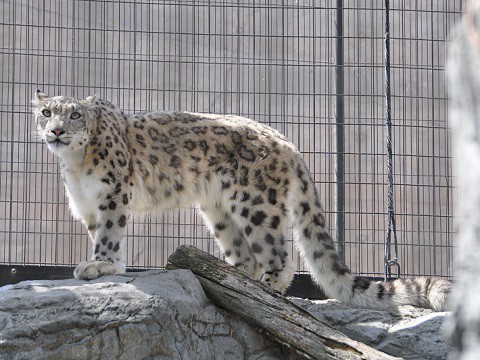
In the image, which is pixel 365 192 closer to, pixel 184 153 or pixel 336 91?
pixel 336 91

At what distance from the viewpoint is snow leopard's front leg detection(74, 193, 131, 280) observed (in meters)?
5.37

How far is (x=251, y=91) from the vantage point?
24.2 feet

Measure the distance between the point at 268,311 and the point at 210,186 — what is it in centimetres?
170

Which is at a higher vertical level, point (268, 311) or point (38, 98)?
point (38, 98)

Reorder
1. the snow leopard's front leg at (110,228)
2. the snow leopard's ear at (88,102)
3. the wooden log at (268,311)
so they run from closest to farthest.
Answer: the wooden log at (268,311) < the snow leopard's front leg at (110,228) < the snow leopard's ear at (88,102)

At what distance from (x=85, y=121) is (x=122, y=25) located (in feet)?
6.65

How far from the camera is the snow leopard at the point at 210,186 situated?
18.2 feet

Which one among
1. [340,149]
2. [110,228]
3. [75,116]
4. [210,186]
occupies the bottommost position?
[110,228]

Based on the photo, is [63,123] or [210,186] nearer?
[63,123]

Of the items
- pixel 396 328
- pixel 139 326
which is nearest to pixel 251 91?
pixel 396 328

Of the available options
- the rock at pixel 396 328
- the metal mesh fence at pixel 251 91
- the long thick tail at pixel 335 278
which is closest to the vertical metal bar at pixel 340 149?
the metal mesh fence at pixel 251 91

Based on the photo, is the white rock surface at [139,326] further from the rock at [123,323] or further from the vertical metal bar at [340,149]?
the vertical metal bar at [340,149]

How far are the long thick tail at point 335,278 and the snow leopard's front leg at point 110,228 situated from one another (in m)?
1.27

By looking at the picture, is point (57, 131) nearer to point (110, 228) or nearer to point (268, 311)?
point (110, 228)
